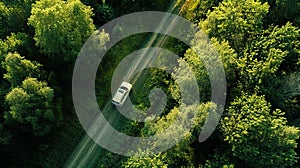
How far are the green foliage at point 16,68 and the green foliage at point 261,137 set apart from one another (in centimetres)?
2436

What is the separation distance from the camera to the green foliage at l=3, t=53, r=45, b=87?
42688mm

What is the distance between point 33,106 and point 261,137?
26.3 meters

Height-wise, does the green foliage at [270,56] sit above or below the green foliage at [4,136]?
above

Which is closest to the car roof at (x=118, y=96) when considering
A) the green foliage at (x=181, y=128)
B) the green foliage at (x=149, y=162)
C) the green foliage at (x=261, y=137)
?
the green foliage at (x=181, y=128)

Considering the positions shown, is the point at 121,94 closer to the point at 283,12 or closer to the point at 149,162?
the point at 149,162

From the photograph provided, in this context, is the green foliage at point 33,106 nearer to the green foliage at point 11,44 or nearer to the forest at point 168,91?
the forest at point 168,91

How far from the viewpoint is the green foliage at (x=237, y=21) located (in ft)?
147

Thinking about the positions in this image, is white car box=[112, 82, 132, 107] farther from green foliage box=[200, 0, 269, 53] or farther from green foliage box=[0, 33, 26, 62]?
green foliage box=[0, 33, 26, 62]

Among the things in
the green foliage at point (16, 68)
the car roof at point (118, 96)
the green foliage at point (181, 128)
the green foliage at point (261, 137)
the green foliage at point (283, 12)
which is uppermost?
the green foliage at point (283, 12)

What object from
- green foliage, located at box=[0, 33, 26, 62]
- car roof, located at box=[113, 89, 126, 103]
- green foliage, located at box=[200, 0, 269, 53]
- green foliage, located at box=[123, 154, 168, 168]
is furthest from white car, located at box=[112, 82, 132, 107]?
green foliage, located at box=[0, 33, 26, 62]

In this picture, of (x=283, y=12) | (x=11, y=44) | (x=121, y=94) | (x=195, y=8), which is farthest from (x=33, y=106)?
(x=283, y=12)

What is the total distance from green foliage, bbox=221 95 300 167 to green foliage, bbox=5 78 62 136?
2118 cm

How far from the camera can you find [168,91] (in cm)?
4794


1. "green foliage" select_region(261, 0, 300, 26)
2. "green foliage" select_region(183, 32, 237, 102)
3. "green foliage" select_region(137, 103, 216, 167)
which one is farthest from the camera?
"green foliage" select_region(261, 0, 300, 26)
